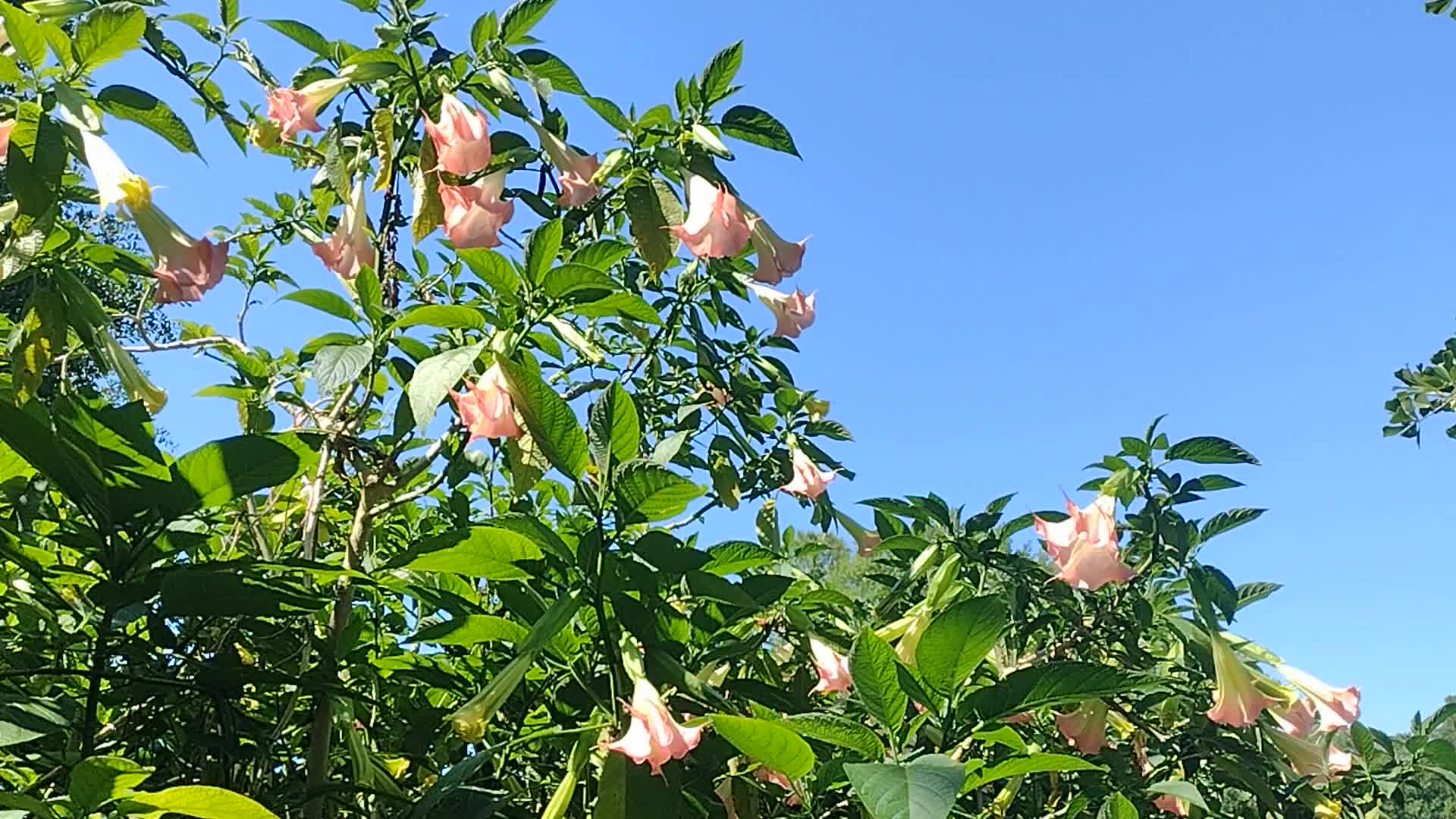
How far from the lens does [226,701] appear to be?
1.01 m

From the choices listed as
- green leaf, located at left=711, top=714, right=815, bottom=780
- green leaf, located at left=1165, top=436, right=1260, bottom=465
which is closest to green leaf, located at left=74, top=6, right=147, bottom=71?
green leaf, located at left=711, top=714, right=815, bottom=780

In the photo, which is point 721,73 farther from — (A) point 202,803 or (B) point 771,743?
(A) point 202,803

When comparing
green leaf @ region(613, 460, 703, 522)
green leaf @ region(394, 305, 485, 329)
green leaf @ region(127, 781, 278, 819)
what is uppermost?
green leaf @ region(394, 305, 485, 329)

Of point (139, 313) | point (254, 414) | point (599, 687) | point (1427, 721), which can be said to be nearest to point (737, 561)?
point (599, 687)

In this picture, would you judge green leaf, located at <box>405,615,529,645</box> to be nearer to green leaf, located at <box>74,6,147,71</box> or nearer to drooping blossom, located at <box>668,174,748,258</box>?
drooping blossom, located at <box>668,174,748,258</box>

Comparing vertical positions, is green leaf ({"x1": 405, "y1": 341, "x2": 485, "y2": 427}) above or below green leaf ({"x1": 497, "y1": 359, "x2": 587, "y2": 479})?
above

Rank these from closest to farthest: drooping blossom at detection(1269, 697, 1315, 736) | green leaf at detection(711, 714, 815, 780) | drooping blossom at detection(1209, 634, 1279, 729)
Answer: green leaf at detection(711, 714, 815, 780), drooping blossom at detection(1209, 634, 1279, 729), drooping blossom at detection(1269, 697, 1315, 736)

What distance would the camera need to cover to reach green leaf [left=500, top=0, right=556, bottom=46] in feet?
4.22

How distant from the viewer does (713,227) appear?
1218mm

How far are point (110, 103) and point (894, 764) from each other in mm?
887

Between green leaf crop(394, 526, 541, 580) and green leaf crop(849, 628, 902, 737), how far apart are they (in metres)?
0.28

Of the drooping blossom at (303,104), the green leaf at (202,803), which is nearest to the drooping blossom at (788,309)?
the drooping blossom at (303,104)

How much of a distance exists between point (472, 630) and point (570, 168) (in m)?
0.56

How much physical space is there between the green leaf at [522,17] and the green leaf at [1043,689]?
86cm
